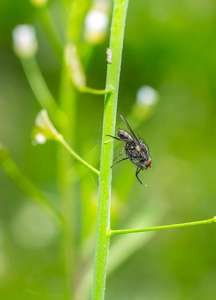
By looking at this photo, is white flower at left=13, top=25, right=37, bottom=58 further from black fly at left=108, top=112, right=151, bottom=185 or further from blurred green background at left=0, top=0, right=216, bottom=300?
blurred green background at left=0, top=0, right=216, bottom=300

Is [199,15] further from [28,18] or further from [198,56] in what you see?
[28,18]

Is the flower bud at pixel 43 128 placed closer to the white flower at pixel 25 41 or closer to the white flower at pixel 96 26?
the white flower at pixel 96 26

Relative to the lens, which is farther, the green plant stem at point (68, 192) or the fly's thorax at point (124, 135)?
the green plant stem at point (68, 192)

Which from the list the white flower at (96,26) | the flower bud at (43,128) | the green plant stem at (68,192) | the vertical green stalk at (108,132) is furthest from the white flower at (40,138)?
the white flower at (96,26)

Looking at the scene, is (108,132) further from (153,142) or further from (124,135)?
(153,142)

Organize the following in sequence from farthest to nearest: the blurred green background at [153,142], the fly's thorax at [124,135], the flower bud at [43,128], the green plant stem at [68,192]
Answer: the blurred green background at [153,142], the green plant stem at [68,192], the fly's thorax at [124,135], the flower bud at [43,128]

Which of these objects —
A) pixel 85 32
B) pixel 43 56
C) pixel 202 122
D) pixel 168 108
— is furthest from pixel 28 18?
pixel 85 32

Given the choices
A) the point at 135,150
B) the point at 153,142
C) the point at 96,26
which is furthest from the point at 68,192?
the point at 153,142
